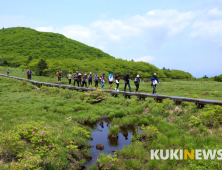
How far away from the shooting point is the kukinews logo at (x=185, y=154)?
17.6 ft

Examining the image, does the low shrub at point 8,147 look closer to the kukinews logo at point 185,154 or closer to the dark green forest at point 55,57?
the kukinews logo at point 185,154

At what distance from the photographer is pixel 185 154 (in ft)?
19.3

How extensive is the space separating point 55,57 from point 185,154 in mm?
98050

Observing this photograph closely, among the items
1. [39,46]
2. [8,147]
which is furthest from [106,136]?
[39,46]

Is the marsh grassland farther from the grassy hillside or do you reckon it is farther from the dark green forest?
the grassy hillside

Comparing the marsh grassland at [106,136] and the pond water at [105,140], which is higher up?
the marsh grassland at [106,136]

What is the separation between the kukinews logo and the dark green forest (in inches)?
1620

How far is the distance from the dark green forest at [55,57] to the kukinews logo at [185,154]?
4116 cm

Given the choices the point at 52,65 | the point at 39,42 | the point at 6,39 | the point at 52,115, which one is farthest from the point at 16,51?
the point at 52,115

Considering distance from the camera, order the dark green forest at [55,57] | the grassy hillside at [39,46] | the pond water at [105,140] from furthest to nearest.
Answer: the grassy hillside at [39,46] → the dark green forest at [55,57] → the pond water at [105,140]

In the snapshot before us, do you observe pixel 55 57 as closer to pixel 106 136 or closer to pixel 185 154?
pixel 106 136

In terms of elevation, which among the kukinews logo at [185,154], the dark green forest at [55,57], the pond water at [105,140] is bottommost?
the pond water at [105,140]

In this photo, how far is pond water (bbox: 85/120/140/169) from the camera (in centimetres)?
681

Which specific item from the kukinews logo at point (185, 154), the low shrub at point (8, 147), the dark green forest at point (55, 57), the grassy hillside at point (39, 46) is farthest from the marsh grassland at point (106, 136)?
the grassy hillside at point (39, 46)
